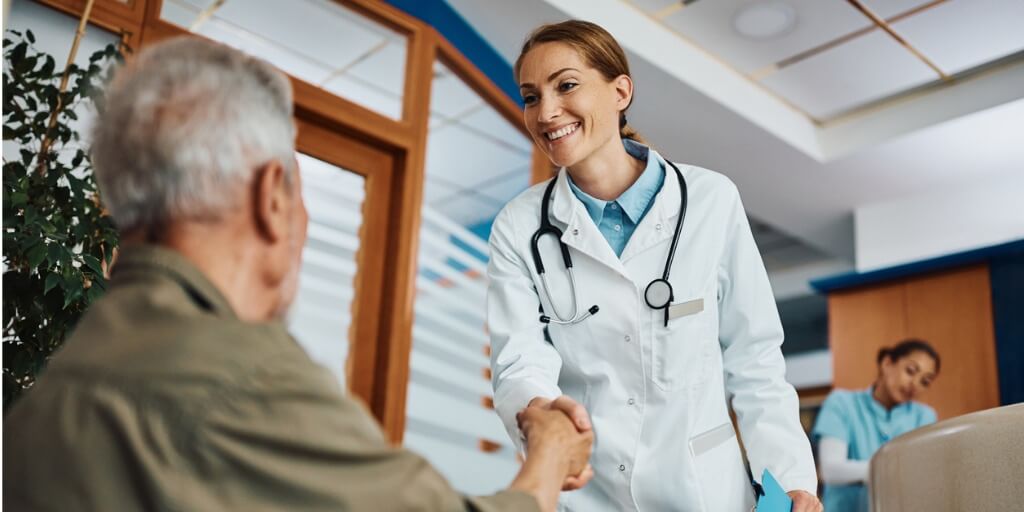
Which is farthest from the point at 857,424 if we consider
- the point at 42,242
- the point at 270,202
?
the point at 270,202

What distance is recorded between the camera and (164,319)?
69 centimetres

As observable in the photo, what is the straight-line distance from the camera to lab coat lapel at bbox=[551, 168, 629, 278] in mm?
1529

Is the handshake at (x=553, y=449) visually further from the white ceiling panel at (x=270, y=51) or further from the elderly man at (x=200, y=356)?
the white ceiling panel at (x=270, y=51)

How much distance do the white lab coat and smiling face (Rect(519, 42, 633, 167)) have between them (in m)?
0.09

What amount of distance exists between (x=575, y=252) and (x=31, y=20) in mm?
2195

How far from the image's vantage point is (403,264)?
3.70 m

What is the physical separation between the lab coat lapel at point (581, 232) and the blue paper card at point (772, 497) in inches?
15.6

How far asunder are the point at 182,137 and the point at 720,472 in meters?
0.99

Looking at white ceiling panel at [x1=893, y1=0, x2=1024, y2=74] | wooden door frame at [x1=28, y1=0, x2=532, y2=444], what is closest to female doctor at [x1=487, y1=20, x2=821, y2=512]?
wooden door frame at [x1=28, y1=0, x2=532, y2=444]

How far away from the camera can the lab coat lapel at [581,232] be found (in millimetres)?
1529

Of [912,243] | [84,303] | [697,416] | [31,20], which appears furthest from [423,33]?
[912,243]

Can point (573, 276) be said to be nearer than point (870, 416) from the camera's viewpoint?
Yes

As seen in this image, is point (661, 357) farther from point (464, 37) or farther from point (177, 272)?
point (464, 37)

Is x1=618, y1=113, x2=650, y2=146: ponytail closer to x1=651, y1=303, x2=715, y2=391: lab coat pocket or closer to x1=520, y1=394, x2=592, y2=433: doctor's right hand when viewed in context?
x1=651, y1=303, x2=715, y2=391: lab coat pocket
